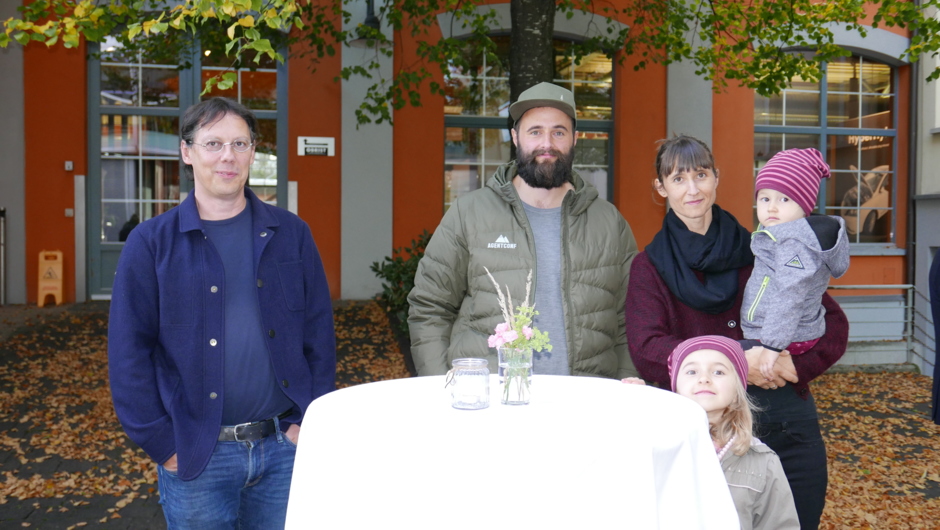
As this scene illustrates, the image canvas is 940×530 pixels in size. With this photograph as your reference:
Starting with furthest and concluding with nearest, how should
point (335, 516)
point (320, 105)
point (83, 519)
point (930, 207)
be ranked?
point (930, 207) < point (320, 105) < point (83, 519) < point (335, 516)

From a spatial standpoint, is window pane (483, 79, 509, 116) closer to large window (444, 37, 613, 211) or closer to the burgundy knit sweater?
large window (444, 37, 613, 211)

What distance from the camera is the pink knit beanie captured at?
235 centimetres

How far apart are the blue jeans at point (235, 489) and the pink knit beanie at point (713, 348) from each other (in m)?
1.31

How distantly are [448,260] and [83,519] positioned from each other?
3099mm

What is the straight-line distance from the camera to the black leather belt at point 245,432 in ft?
8.28

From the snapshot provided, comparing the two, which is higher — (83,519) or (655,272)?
(655,272)

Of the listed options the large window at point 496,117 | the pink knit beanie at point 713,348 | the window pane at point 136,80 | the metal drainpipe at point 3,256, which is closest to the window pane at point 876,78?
the large window at point 496,117

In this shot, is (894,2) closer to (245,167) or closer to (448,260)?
(448,260)

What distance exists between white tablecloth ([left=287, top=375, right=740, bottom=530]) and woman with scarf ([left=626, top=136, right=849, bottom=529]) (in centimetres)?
68

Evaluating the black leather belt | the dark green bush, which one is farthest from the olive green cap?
the dark green bush

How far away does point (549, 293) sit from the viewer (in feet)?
9.71

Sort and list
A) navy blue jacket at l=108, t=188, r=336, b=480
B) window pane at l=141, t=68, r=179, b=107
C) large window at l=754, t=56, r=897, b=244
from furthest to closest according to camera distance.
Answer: large window at l=754, t=56, r=897, b=244 → window pane at l=141, t=68, r=179, b=107 → navy blue jacket at l=108, t=188, r=336, b=480

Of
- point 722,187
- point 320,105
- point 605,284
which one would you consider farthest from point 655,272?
point 722,187

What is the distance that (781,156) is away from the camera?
2.66 metres
